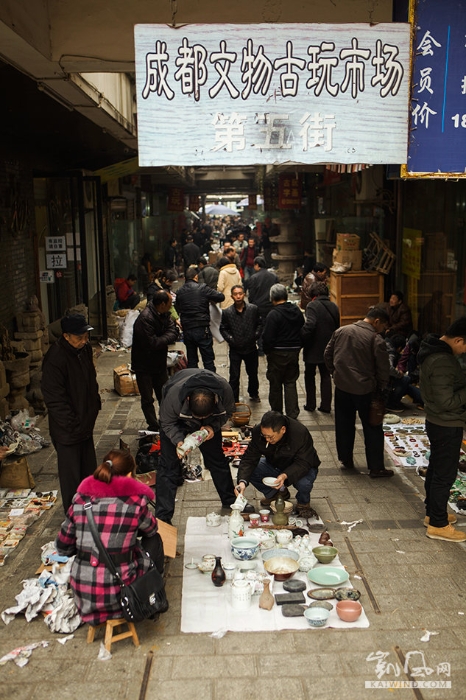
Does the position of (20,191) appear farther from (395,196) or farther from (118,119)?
(395,196)

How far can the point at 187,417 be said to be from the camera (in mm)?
6066

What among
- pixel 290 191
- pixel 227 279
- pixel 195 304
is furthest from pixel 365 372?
pixel 290 191

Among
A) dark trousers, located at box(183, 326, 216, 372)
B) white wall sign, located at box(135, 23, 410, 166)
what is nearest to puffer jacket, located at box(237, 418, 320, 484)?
white wall sign, located at box(135, 23, 410, 166)

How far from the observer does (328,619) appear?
5035 millimetres

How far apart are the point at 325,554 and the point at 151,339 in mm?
3769

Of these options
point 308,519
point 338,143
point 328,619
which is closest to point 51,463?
point 308,519

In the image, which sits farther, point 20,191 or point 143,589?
point 20,191

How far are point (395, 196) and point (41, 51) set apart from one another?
8653mm

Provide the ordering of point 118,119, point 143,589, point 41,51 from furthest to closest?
point 118,119 < point 41,51 < point 143,589

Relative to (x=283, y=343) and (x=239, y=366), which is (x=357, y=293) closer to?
(x=239, y=366)

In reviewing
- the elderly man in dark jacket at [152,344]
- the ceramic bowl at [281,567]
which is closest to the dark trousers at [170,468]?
the ceramic bowl at [281,567]

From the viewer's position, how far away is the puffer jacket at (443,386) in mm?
5957

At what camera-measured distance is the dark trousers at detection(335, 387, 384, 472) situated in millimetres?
7500

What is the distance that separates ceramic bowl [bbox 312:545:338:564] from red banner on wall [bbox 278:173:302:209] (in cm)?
1737
